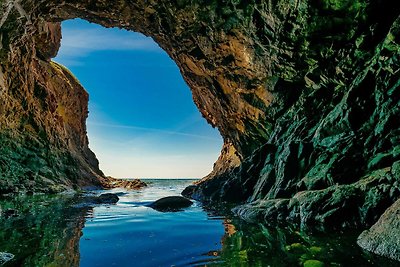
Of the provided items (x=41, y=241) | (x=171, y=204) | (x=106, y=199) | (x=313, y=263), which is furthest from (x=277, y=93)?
(x=41, y=241)

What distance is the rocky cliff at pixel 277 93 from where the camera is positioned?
31.3ft

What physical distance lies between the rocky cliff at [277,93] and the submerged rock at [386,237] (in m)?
1.83

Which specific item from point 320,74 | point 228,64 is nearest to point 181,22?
point 228,64

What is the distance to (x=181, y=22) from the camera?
2142cm

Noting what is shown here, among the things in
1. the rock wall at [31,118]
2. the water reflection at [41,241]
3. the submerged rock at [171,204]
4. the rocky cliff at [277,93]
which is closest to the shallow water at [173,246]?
the water reflection at [41,241]

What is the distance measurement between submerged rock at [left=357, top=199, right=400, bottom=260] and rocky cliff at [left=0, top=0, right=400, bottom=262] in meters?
1.83

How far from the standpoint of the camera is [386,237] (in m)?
4.99

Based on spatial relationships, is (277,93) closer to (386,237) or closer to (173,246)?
(386,237)

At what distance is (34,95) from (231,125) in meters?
25.0

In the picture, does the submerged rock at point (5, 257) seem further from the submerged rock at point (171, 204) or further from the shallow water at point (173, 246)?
the submerged rock at point (171, 204)

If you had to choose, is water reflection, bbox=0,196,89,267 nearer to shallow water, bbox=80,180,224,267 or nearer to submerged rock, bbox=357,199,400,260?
shallow water, bbox=80,180,224,267

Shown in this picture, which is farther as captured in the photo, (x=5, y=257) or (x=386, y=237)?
(x=386, y=237)

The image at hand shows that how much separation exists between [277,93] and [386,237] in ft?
50.3

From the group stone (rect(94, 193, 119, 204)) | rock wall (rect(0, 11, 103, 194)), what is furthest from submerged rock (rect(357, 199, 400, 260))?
rock wall (rect(0, 11, 103, 194))
